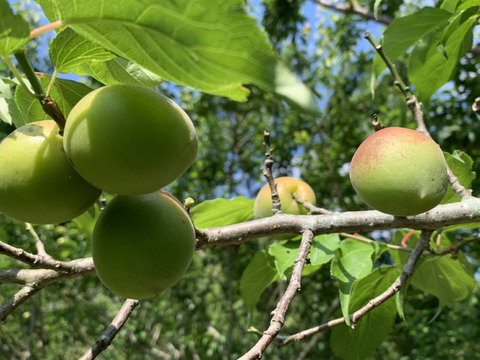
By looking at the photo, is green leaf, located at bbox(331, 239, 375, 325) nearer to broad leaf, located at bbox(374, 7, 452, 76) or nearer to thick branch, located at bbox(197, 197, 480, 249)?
thick branch, located at bbox(197, 197, 480, 249)

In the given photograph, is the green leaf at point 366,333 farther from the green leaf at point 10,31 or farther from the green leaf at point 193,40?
Answer: the green leaf at point 10,31

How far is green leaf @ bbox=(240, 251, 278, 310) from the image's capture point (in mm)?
1625

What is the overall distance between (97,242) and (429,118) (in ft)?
11.8

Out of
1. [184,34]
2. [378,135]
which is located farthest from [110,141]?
[378,135]

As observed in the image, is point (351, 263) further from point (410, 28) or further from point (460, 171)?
point (410, 28)

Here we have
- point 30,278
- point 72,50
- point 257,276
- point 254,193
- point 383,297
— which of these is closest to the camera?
point 72,50

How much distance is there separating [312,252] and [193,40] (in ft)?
3.35

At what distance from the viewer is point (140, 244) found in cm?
77

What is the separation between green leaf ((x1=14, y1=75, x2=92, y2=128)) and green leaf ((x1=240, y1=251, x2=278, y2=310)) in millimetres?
924

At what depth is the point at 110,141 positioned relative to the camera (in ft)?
2.06

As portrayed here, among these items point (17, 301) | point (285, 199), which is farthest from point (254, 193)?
point (17, 301)

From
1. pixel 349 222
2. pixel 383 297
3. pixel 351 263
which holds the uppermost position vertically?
pixel 349 222

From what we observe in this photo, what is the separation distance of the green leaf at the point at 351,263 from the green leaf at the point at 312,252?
3cm

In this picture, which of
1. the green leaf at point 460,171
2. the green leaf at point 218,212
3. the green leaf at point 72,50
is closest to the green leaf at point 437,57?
the green leaf at point 460,171
